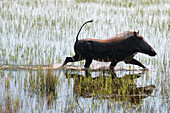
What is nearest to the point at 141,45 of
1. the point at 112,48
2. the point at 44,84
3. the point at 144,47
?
the point at 144,47

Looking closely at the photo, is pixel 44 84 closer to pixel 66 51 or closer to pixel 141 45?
pixel 141 45

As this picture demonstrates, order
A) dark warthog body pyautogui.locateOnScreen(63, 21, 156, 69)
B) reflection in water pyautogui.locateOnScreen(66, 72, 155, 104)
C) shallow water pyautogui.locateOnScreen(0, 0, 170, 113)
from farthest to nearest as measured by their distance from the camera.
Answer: dark warthog body pyautogui.locateOnScreen(63, 21, 156, 69) → reflection in water pyautogui.locateOnScreen(66, 72, 155, 104) → shallow water pyautogui.locateOnScreen(0, 0, 170, 113)

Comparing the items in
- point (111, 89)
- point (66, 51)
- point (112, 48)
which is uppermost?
point (112, 48)

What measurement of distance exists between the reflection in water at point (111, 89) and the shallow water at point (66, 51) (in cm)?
3

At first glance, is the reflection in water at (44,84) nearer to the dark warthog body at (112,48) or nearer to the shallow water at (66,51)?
the shallow water at (66,51)

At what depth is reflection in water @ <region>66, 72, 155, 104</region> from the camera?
6.07 meters

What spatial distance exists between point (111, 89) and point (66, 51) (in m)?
2.90

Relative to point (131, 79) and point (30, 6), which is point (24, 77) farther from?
point (30, 6)

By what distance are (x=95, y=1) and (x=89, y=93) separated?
1286cm

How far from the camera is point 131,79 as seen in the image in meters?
7.23

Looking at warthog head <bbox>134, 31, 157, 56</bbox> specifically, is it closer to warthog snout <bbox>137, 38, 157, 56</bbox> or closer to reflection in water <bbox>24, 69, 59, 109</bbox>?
warthog snout <bbox>137, 38, 157, 56</bbox>

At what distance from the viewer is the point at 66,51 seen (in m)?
9.09

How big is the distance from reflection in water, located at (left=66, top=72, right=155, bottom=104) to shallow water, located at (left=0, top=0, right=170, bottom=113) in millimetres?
25

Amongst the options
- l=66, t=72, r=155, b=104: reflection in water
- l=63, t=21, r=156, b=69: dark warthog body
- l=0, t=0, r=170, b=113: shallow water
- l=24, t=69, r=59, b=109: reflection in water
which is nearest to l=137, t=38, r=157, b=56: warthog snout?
l=63, t=21, r=156, b=69: dark warthog body
